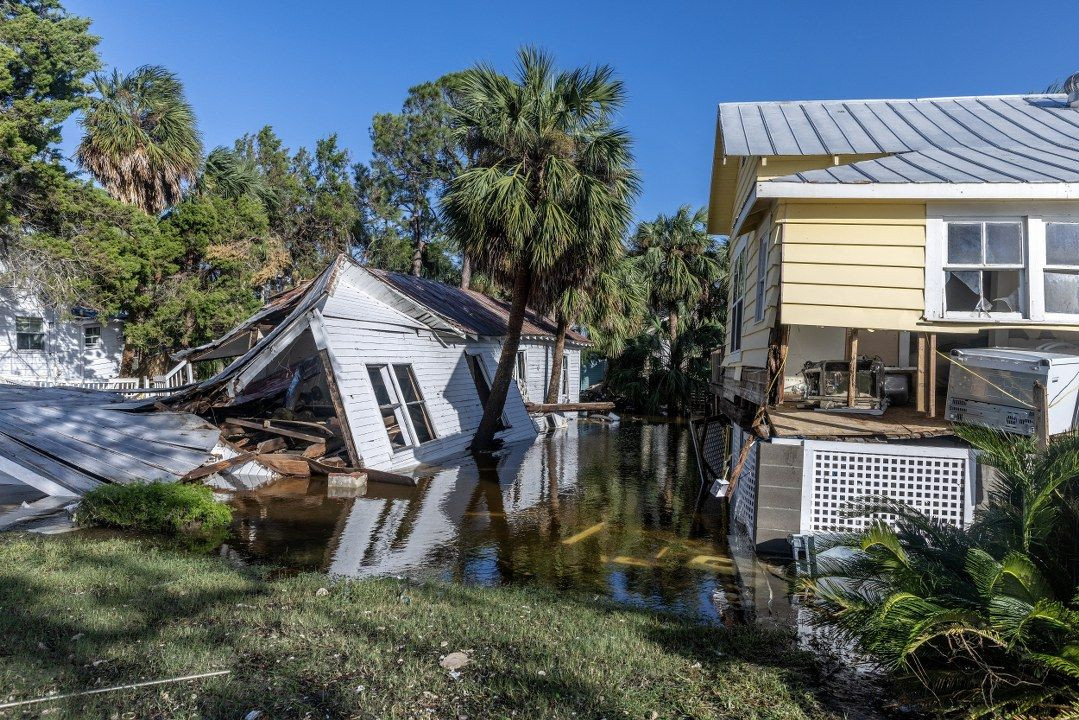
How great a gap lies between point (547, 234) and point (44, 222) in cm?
1465

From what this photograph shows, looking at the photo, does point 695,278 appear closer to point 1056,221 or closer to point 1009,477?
point 1056,221

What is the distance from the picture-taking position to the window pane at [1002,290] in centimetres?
805

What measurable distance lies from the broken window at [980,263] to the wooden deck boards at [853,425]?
1.36 metres

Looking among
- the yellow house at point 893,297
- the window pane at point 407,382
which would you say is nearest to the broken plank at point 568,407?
the window pane at point 407,382

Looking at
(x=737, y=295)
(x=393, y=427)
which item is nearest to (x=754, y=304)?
(x=737, y=295)

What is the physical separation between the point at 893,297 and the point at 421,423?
10.3m

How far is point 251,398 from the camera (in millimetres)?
14625

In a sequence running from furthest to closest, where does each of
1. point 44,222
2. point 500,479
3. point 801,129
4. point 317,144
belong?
point 317,144, point 44,222, point 500,479, point 801,129

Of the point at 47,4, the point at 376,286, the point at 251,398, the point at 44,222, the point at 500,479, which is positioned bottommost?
the point at 500,479

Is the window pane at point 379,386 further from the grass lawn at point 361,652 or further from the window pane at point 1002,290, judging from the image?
the window pane at point 1002,290

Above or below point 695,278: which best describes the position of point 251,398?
below

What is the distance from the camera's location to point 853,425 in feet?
25.2

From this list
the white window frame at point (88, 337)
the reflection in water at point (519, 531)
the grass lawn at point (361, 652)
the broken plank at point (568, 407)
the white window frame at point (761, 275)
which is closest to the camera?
the grass lawn at point (361, 652)

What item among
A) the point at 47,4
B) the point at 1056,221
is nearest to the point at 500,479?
the point at 1056,221
